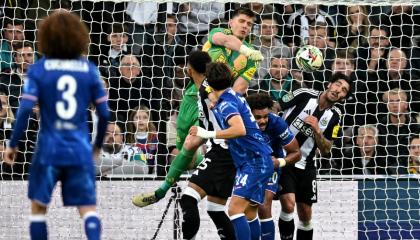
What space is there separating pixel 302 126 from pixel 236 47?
1.17 meters

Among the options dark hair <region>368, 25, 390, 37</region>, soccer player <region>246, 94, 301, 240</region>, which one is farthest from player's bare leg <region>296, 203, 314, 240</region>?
dark hair <region>368, 25, 390, 37</region>

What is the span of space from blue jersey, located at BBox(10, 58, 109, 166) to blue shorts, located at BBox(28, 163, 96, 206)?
0.19ft

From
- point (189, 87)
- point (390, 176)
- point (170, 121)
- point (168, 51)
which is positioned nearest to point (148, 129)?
point (170, 121)

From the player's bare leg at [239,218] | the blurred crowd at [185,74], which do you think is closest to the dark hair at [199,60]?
the player's bare leg at [239,218]

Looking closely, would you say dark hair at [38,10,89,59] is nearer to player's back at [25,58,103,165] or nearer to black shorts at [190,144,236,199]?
player's back at [25,58,103,165]

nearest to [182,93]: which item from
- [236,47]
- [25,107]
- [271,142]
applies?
[236,47]

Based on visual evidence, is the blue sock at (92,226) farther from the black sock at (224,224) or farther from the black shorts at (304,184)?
the black shorts at (304,184)

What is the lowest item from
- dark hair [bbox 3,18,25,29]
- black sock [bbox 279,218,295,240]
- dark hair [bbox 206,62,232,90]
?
black sock [bbox 279,218,295,240]

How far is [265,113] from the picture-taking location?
384 inches

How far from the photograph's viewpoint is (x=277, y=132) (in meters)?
→ 10.0

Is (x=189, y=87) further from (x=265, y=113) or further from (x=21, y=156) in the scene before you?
(x=21, y=156)

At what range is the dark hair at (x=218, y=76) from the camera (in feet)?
29.6

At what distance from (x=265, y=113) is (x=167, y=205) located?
8.22 feet

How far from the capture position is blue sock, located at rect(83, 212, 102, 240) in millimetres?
7195
